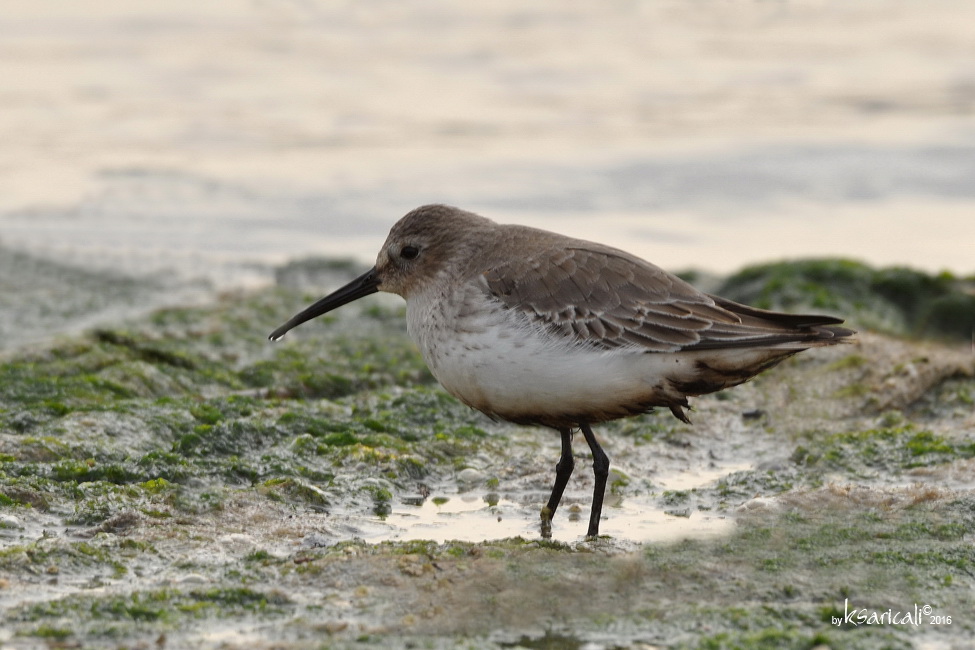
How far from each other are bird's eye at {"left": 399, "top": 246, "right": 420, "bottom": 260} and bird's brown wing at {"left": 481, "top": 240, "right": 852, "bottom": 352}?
611 mm

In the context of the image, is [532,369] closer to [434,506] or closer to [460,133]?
[434,506]

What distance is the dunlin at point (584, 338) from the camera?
5473 mm

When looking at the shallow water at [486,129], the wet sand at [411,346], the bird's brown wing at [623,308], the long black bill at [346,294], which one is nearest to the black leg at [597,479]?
the wet sand at [411,346]

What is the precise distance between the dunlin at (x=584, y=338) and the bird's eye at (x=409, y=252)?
0.39 metres

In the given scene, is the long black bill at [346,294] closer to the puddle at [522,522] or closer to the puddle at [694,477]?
the puddle at [522,522]

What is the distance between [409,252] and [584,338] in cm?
124

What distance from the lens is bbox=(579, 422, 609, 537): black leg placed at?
5.62 m

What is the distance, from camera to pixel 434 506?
19.6ft

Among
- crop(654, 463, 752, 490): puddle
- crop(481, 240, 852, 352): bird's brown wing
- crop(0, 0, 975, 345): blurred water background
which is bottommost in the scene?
crop(654, 463, 752, 490): puddle

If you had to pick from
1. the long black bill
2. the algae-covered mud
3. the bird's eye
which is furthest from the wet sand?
the bird's eye

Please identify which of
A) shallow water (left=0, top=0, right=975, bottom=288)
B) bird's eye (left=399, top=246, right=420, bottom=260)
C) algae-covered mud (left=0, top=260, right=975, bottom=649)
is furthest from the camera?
shallow water (left=0, top=0, right=975, bottom=288)

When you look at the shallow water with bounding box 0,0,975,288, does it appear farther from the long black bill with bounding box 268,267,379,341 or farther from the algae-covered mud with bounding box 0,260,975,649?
the long black bill with bounding box 268,267,379,341

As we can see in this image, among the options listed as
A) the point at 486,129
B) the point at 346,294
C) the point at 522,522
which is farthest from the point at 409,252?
the point at 486,129

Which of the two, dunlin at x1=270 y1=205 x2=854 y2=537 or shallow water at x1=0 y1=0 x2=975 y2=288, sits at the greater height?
shallow water at x1=0 y1=0 x2=975 y2=288
